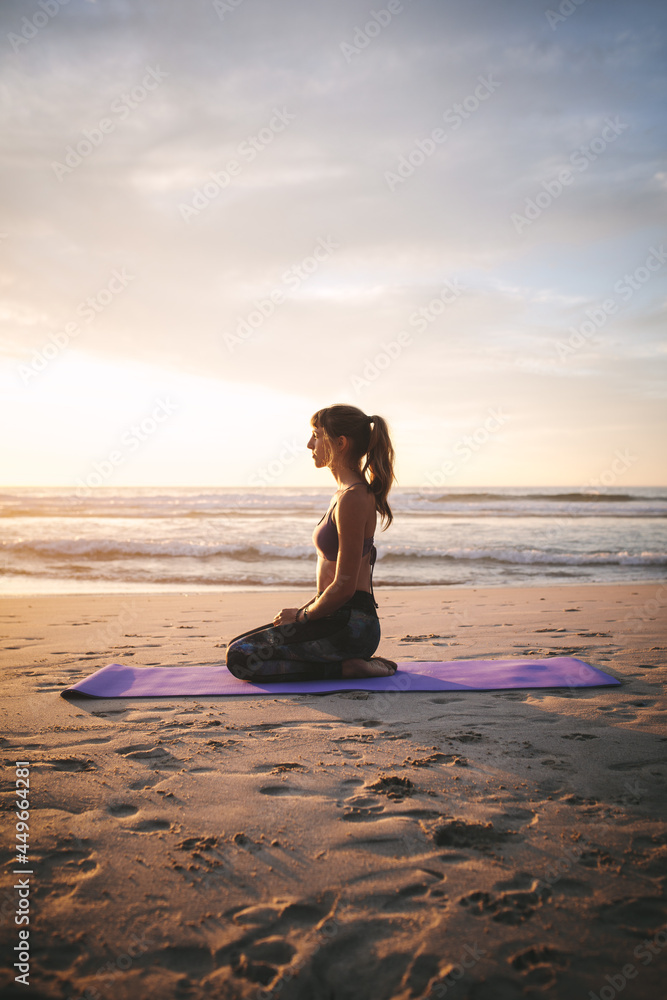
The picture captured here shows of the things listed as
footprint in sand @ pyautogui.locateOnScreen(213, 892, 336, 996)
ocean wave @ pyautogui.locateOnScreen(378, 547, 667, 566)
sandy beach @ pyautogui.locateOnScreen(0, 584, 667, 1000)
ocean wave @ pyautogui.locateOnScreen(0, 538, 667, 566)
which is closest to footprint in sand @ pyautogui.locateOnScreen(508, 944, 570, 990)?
sandy beach @ pyautogui.locateOnScreen(0, 584, 667, 1000)

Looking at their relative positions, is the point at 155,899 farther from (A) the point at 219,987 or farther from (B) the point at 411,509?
(B) the point at 411,509

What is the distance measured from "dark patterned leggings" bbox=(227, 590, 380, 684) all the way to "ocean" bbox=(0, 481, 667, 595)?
5.35m

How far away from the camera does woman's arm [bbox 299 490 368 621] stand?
3.62 meters

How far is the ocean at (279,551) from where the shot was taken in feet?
34.4

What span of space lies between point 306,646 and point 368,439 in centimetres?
153

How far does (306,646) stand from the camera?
3947 mm

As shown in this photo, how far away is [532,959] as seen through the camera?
146 centimetres

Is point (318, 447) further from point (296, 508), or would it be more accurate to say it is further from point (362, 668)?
point (296, 508)

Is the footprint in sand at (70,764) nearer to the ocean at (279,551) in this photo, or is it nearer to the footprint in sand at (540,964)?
the footprint in sand at (540,964)

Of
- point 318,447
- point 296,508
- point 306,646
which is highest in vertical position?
point 318,447

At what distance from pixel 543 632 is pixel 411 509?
78.1ft

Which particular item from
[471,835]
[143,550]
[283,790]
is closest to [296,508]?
[143,550]

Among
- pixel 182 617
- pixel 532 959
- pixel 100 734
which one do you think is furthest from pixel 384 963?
pixel 182 617

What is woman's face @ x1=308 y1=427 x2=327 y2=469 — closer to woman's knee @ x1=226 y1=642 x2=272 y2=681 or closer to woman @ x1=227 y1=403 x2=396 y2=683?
woman @ x1=227 y1=403 x2=396 y2=683
